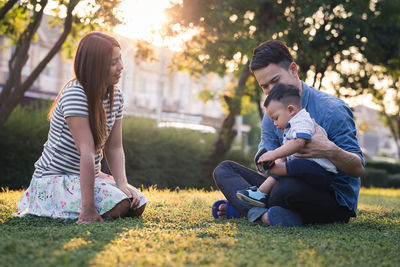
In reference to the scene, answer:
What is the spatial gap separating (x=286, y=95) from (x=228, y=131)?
22.7 ft

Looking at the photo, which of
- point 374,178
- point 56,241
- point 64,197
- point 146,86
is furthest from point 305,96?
point 146,86

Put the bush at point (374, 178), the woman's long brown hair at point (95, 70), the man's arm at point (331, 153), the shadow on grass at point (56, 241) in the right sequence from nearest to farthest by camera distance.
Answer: the shadow on grass at point (56, 241)
the man's arm at point (331, 153)
the woman's long brown hair at point (95, 70)
the bush at point (374, 178)

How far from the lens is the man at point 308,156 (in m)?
2.78

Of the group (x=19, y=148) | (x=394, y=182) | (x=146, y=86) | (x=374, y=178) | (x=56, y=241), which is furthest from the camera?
(x=146, y=86)

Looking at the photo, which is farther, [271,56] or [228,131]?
[228,131]

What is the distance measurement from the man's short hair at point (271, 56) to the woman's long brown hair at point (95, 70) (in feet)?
3.60

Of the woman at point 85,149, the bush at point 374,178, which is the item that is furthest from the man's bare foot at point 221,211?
the bush at point 374,178

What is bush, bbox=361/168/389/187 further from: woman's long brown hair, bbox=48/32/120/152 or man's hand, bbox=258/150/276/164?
woman's long brown hair, bbox=48/32/120/152

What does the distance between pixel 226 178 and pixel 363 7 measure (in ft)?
19.9

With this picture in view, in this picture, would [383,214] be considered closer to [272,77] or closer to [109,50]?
[272,77]

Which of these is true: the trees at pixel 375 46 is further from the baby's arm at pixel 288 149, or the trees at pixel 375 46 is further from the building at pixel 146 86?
the building at pixel 146 86

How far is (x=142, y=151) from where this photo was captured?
363 inches

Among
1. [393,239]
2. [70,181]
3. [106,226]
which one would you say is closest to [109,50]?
[70,181]

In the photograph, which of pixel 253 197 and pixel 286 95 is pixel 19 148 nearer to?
pixel 253 197
